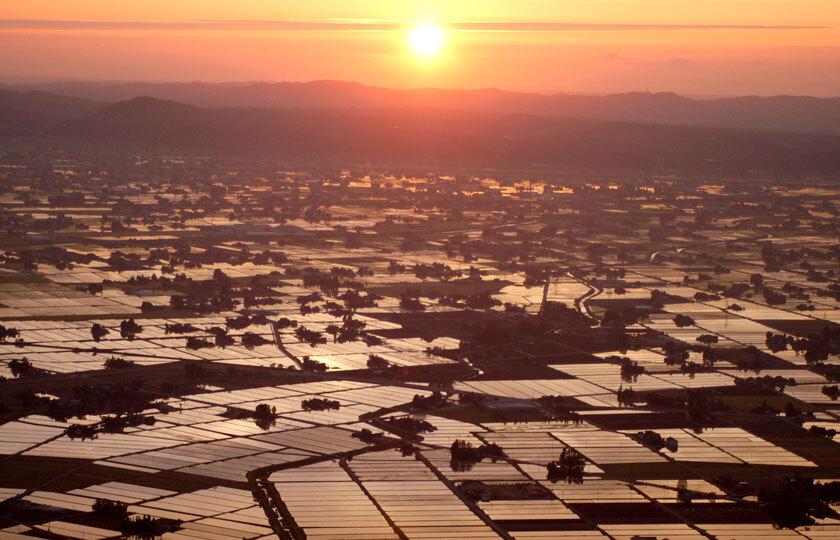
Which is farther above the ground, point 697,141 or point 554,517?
point 697,141

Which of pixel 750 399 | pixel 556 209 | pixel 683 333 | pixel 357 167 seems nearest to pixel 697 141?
pixel 357 167

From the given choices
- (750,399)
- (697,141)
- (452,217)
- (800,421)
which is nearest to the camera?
(800,421)

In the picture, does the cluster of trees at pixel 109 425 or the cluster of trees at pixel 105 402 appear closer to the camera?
the cluster of trees at pixel 109 425

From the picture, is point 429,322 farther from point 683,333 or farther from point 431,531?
point 431,531

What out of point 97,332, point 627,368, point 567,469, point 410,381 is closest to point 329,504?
point 567,469

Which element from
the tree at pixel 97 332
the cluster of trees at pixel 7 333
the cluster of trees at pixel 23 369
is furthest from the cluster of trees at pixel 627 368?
the cluster of trees at pixel 7 333

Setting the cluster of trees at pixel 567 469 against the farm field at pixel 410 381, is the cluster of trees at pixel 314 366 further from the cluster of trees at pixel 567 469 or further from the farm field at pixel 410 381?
the cluster of trees at pixel 567 469

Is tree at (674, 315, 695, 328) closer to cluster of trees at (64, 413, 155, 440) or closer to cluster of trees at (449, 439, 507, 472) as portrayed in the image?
cluster of trees at (449, 439, 507, 472)
